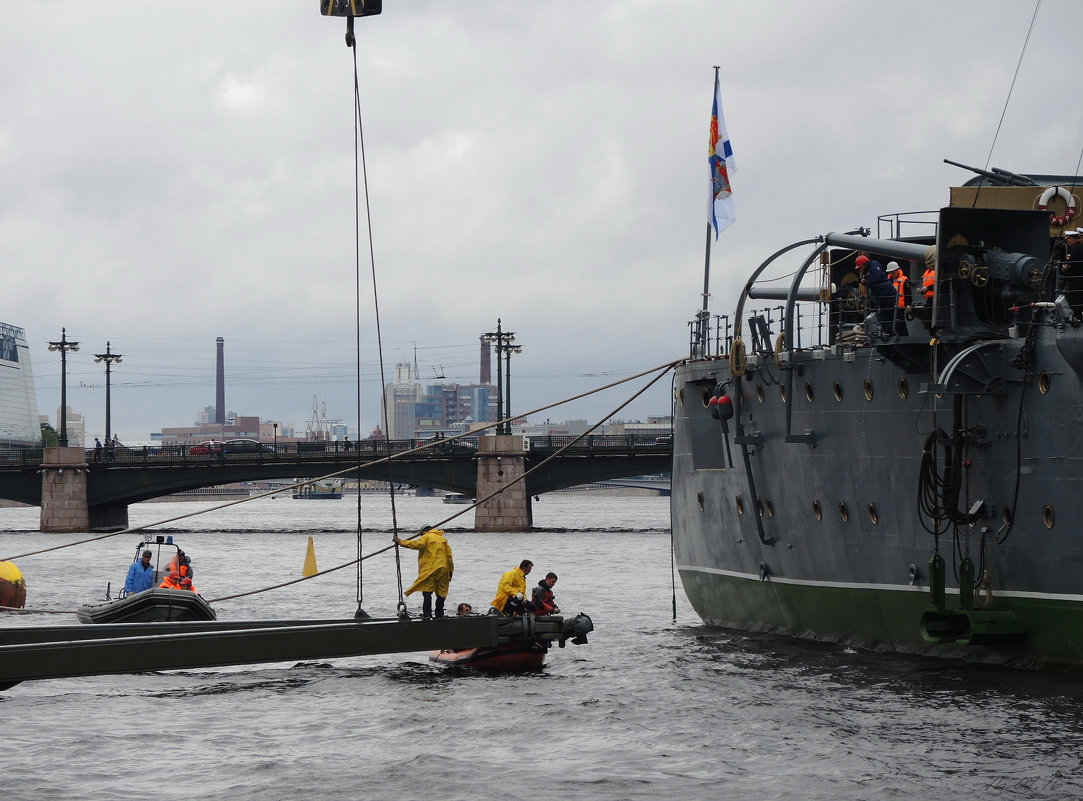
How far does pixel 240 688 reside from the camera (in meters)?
21.4

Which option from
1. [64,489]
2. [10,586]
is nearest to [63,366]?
[64,489]

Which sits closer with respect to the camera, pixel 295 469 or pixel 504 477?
pixel 504 477

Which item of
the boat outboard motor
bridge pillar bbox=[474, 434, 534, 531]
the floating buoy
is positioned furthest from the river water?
bridge pillar bbox=[474, 434, 534, 531]

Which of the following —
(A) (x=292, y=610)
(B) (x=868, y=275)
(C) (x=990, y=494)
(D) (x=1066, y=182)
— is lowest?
(A) (x=292, y=610)

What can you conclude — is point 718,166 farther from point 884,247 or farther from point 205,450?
point 205,450

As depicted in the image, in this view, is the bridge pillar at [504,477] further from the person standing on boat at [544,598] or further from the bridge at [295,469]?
the person standing on boat at [544,598]

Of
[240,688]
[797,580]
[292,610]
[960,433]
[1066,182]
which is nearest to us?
[960,433]

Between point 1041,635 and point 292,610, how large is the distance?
22.0m

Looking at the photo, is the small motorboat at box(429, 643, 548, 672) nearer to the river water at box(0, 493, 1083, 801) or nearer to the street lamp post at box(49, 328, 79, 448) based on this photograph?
the river water at box(0, 493, 1083, 801)

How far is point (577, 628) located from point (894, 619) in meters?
4.90

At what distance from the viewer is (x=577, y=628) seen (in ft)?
66.4

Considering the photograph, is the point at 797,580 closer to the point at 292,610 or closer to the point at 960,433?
the point at 960,433

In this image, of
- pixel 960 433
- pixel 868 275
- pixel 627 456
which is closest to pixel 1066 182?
pixel 868 275

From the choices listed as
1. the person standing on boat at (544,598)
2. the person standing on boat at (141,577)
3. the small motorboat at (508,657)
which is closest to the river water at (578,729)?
the small motorboat at (508,657)
